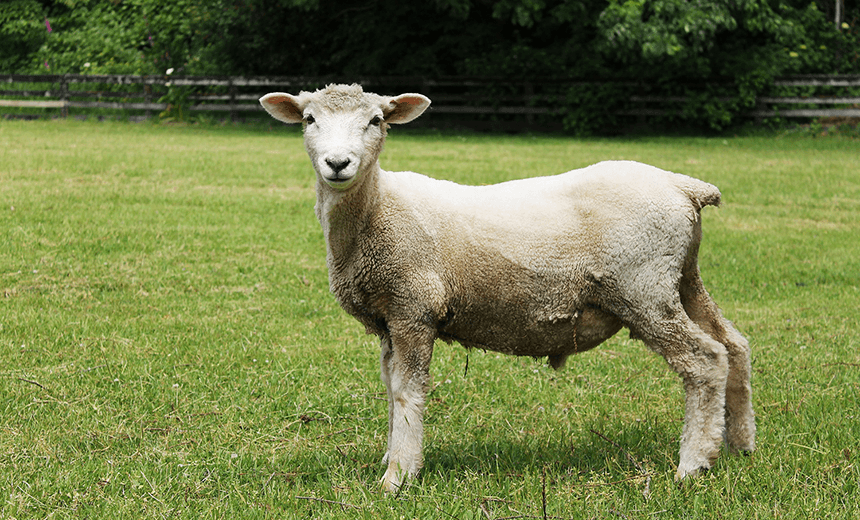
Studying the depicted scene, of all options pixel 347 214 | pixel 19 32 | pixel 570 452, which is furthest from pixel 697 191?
pixel 19 32

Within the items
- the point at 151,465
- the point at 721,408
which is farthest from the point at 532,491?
the point at 151,465

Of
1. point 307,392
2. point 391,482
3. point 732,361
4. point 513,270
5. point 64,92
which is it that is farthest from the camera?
point 64,92

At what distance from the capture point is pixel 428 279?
3.55m

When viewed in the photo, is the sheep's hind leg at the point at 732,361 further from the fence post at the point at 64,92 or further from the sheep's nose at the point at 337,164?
the fence post at the point at 64,92

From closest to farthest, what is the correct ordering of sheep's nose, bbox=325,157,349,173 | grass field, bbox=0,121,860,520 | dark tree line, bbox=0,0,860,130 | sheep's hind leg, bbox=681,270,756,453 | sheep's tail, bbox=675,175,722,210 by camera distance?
sheep's nose, bbox=325,157,349,173 → grass field, bbox=0,121,860,520 → sheep's tail, bbox=675,175,722,210 → sheep's hind leg, bbox=681,270,756,453 → dark tree line, bbox=0,0,860,130

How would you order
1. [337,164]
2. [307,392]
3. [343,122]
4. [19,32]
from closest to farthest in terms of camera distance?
[337,164] → [343,122] → [307,392] → [19,32]

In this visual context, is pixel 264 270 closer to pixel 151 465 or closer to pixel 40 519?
pixel 151 465

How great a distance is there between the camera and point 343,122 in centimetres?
336

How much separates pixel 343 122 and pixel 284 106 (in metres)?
0.43

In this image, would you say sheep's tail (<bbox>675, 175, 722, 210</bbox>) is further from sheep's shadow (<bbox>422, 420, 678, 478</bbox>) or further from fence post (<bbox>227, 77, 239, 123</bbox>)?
fence post (<bbox>227, 77, 239, 123</bbox>)

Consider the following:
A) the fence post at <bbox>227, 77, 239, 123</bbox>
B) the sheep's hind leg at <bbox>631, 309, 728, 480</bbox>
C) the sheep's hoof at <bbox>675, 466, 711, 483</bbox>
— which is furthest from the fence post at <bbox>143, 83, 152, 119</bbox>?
the sheep's hoof at <bbox>675, 466, 711, 483</bbox>

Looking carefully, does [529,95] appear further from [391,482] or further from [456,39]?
[391,482]

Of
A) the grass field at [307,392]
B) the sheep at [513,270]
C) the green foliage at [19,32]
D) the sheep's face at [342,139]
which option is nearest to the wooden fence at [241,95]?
the green foliage at [19,32]

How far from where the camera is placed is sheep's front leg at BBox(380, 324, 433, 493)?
3.50 m
